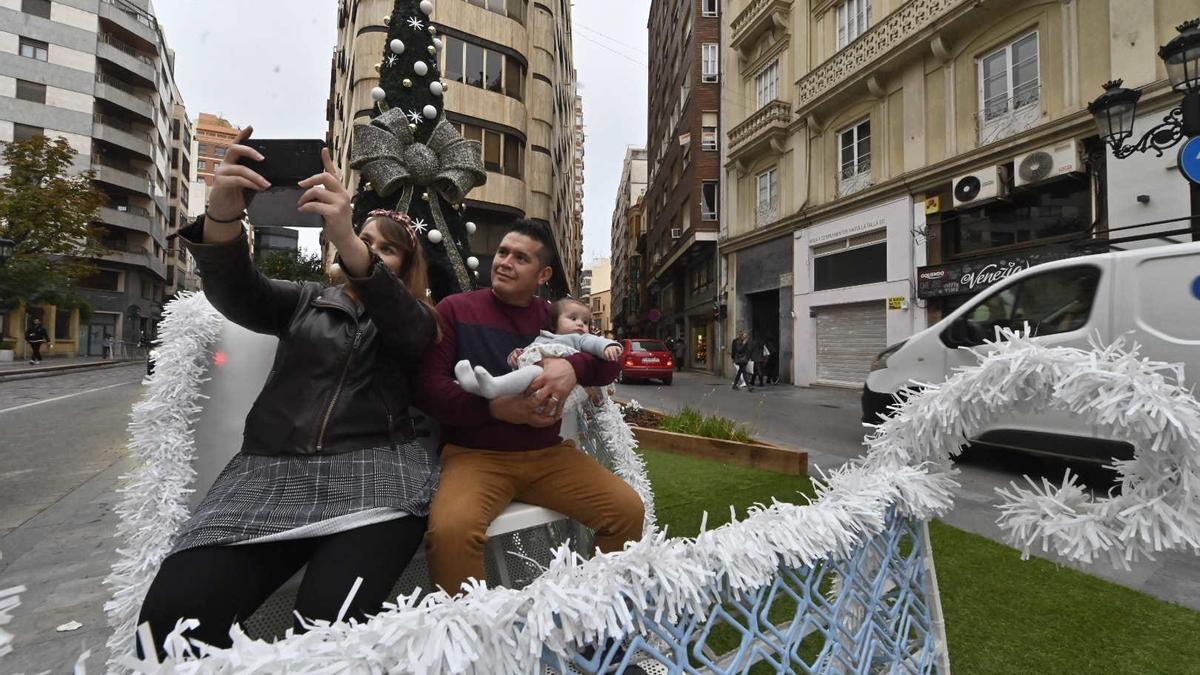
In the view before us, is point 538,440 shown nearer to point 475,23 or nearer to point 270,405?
point 270,405

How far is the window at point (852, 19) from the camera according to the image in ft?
46.2

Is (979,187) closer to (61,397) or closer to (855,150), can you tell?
(855,150)

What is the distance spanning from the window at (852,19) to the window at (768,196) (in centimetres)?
400

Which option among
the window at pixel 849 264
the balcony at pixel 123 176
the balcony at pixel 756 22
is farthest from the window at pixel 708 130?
the balcony at pixel 123 176

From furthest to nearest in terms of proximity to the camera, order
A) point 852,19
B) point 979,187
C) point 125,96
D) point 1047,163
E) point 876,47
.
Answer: point 125,96
point 852,19
point 876,47
point 979,187
point 1047,163

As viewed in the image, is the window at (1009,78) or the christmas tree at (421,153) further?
the window at (1009,78)

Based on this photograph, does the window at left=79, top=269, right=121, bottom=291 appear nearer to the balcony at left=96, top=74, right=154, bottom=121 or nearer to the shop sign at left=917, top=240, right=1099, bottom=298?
the balcony at left=96, top=74, right=154, bottom=121

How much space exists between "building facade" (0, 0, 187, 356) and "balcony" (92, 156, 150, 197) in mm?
63

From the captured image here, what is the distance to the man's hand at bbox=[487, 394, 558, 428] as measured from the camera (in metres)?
1.49

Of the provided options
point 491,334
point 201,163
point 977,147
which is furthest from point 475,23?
point 201,163

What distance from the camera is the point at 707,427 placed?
5.11 meters

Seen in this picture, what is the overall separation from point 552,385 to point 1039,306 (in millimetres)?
5305

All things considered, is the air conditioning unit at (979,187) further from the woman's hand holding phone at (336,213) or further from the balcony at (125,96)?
the balcony at (125,96)

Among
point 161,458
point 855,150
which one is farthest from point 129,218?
point 161,458
